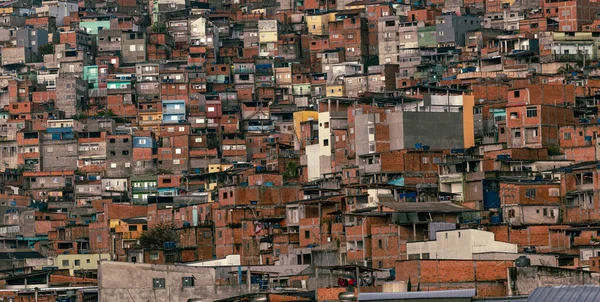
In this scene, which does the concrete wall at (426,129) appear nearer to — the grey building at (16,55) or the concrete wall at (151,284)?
the concrete wall at (151,284)

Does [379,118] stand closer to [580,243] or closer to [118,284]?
[580,243]

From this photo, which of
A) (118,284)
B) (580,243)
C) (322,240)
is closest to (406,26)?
(322,240)

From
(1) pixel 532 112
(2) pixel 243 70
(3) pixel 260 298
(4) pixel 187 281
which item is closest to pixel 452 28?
(2) pixel 243 70

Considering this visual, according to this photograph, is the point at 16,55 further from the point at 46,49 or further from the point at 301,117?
the point at 301,117

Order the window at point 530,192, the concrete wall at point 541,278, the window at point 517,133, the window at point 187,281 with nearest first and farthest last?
the concrete wall at point 541,278 → the window at point 187,281 → the window at point 530,192 → the window at point 517,133

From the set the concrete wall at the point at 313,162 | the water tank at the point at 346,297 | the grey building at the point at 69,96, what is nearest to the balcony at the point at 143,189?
the concrete wall at the point at 313,162

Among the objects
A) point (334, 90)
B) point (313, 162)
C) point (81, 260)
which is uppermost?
point (334, 90)
